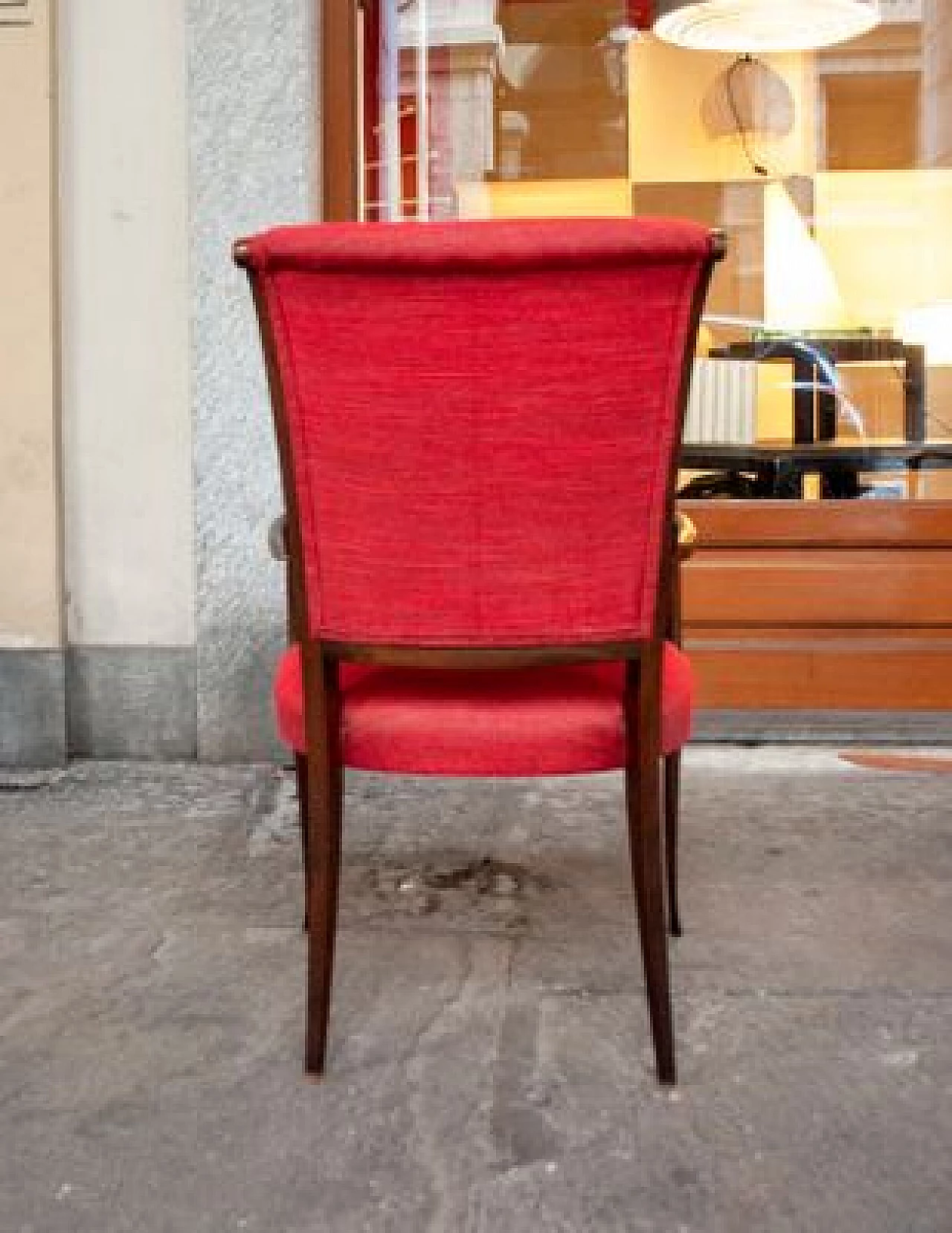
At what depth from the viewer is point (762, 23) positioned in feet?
16.2

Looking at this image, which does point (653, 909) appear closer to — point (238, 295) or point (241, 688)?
point (241, 688)

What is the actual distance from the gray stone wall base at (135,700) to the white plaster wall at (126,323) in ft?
0.15

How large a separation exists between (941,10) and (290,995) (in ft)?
11.5

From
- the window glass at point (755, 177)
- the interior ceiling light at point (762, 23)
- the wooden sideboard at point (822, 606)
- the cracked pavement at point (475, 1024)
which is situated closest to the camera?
the cracked pavement at point (475, 1024)

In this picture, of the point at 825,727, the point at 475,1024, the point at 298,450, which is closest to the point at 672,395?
the point at 298,450

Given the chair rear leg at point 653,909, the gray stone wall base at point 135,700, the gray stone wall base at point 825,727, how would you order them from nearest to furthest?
the chair rear leg at point 653,909 < the gray stone wall base at point 135,700 < the gray stone wall base at point 825,727

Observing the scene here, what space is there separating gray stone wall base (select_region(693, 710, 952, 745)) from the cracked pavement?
694 mm

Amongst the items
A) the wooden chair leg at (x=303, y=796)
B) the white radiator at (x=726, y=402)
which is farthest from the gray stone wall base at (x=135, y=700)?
the white radiator at (x=726, y=402)

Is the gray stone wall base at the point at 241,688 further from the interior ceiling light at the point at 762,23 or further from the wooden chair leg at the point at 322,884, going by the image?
the interior ceiling light at the point at 762,23

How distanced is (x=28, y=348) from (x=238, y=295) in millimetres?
542

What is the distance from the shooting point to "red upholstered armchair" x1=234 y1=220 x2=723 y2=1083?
1.95m

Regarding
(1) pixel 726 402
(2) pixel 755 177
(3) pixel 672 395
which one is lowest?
(3) pixel 672 395

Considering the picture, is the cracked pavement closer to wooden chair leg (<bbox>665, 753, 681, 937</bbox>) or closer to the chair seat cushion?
wooden chair leg (<bbox>665, 753, 681, 937</bbox>)

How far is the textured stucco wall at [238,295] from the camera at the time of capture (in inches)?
155
